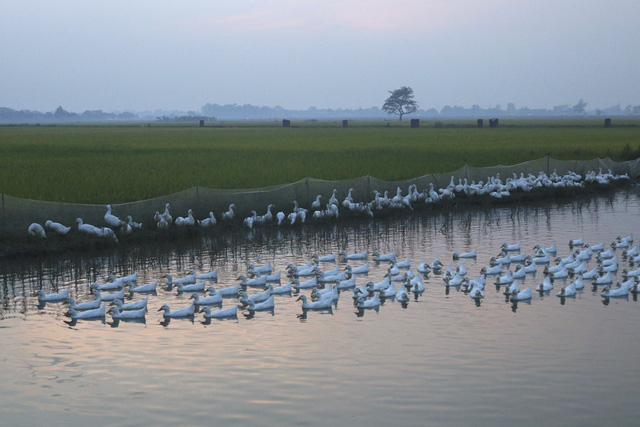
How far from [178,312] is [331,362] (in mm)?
3785

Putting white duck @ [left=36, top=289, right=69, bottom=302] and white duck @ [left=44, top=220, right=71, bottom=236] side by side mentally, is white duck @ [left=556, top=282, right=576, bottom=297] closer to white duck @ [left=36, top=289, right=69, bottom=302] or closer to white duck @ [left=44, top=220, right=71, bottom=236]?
white duck @ [left=36, top=289, right=69, bottom=302]

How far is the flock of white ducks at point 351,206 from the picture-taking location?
22.8 meters

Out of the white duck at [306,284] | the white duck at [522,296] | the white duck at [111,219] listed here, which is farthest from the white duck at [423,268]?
the white duck at [111,219]

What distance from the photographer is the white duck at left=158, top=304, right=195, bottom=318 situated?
15.5 meters

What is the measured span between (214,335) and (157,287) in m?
4.05

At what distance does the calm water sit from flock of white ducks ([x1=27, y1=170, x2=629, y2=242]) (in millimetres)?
3490

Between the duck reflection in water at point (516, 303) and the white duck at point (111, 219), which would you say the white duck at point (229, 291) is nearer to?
the duck reflection in water at point (516, 303)

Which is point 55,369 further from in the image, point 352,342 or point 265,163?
point 265,163

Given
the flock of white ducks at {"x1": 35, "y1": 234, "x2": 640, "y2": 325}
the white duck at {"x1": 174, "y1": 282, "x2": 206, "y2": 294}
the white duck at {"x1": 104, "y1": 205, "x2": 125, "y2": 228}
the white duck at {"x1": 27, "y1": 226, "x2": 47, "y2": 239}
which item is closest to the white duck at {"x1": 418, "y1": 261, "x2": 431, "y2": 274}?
the flock of white ducks at {"x1": 35, "y1": 234, "x2": 640, "y2": 325}

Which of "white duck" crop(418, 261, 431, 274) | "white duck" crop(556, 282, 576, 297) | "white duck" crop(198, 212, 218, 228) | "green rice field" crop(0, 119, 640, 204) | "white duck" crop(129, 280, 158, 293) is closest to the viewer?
"white duck" crop(556, 282, 576, 297)

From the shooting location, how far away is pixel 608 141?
63.6 meters

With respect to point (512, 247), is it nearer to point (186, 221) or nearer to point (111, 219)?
point (186, 221)

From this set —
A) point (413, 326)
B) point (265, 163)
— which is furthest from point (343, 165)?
point (413, 326)

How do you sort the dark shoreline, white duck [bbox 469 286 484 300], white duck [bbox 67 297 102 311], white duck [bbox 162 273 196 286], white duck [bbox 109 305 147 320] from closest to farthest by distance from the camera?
white duck [bbox 109 305 147 320], white duck [bbox 67 297 102 311], white duck [bbox 469 286 484 300], white duck [bbox 162 273 196 286], the dark shoreline
